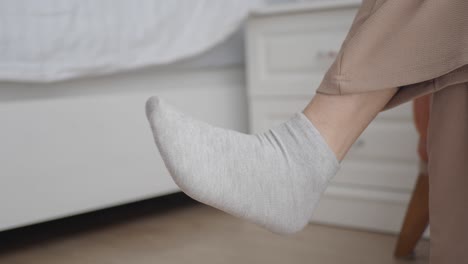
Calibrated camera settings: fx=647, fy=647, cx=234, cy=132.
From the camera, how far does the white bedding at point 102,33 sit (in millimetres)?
1228

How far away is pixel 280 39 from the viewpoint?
1593mm

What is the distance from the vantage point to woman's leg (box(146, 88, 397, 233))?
2.44 feet

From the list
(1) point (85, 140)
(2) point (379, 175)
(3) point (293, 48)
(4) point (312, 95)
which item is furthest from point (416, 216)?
(1) point (85, 140)

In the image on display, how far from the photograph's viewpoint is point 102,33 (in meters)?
1.37

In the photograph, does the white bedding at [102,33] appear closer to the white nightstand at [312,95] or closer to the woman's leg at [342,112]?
the white nightstand at [312,95]

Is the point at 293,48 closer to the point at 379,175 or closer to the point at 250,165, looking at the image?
the point at 379,175

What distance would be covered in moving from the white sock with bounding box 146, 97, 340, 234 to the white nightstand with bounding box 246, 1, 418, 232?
672 mm

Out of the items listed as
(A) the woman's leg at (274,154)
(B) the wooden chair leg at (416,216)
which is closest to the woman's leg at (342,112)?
(A) the woman's leg at (274,154)

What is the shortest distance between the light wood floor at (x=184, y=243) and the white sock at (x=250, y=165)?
0.49 metres

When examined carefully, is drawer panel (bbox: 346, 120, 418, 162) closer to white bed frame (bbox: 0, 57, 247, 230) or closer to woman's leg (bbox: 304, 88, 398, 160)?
white bed frame (bbox: 0, 57, 247, 230)

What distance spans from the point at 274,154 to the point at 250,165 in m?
0.03

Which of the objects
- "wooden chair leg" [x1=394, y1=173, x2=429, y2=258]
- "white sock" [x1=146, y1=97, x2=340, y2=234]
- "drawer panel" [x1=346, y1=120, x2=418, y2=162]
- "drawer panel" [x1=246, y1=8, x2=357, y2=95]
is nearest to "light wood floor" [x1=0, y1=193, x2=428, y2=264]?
"wooden chair leg" [x1=394, y1=173, x2=429, y2=258]

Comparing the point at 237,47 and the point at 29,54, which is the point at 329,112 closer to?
the point at 29,54

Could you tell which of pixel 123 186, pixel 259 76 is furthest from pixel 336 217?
pixel 123 186
